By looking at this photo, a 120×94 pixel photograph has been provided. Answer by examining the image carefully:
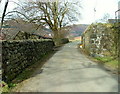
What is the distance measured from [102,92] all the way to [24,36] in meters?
19.7

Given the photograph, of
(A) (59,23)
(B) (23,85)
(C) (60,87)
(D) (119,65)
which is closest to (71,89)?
(C) (60,87)

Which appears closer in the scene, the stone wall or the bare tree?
the stone wall

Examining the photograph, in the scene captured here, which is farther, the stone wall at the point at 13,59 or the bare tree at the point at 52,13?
the bare tree at the point at 52,13

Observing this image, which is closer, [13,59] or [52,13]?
[13,59]

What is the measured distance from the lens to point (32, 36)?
25734mm

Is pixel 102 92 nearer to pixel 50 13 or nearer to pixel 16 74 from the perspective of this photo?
pixel 16 74

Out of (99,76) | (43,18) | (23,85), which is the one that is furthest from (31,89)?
(43,18)

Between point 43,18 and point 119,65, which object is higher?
point 43,18

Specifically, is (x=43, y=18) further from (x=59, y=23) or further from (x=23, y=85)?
(x=23, y=85)

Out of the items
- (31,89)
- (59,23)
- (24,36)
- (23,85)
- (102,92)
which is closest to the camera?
(102,92)

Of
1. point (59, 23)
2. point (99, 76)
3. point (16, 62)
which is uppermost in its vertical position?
point (59, 23)

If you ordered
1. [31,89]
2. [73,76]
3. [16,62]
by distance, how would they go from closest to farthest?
[31,89]
[73,76]
[16,62]

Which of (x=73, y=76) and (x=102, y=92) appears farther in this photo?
(x=73, y=76)

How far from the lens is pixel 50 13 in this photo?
31422mm
